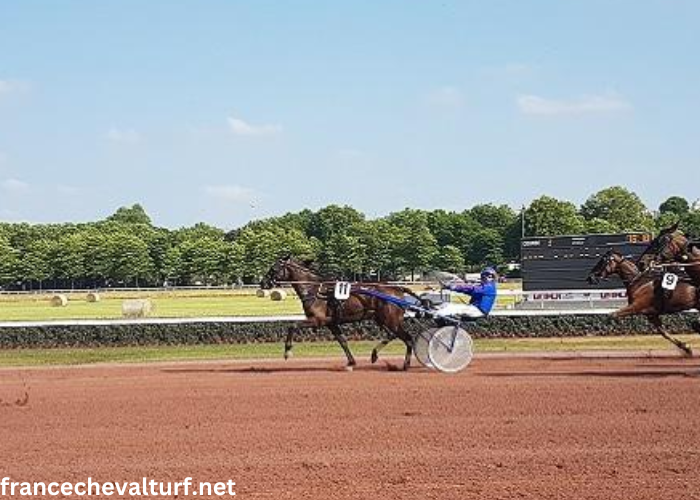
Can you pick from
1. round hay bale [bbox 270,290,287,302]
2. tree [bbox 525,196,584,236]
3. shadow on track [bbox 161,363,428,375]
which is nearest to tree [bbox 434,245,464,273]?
tree [bbox 525,196,584,236]

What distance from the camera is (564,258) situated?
94.5ft

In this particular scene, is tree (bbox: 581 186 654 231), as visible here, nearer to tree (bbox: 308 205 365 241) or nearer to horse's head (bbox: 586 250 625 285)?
tree (bbox: 308 205 365 241)

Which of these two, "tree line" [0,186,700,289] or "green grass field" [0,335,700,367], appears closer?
"green grass field" [0,335,700,367]

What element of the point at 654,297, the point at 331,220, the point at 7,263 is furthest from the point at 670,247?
the point at 331,220

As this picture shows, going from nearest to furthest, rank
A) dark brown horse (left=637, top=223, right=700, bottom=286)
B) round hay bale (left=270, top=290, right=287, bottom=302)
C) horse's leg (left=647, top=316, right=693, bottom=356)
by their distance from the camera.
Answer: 1. dark brown horse (left=637, top=223, right=700, bottom=286)
2. horse's leg (left=647, top=316, right=693, bottom=356)
3. round hay bale (left=270, top=290, right=287, bottom=302)

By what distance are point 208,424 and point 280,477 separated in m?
2.86

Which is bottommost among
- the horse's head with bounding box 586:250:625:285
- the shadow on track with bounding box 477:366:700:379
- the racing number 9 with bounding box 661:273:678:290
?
the shadow on track with bounding box 477:366:700:379

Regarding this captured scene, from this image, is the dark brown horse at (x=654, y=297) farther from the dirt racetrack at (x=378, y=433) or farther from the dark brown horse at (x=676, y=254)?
the dirt racetrack at (x=378, y=433)

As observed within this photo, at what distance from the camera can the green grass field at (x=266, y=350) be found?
22922mm

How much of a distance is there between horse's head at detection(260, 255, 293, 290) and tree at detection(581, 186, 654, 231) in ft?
244

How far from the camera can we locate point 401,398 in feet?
41.1

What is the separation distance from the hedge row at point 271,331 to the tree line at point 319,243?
179 ft

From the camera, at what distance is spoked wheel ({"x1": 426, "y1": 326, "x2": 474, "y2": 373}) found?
15828 millimetres

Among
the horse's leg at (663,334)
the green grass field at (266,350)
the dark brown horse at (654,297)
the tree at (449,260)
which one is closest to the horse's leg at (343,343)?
the green grass field at (266,350)
